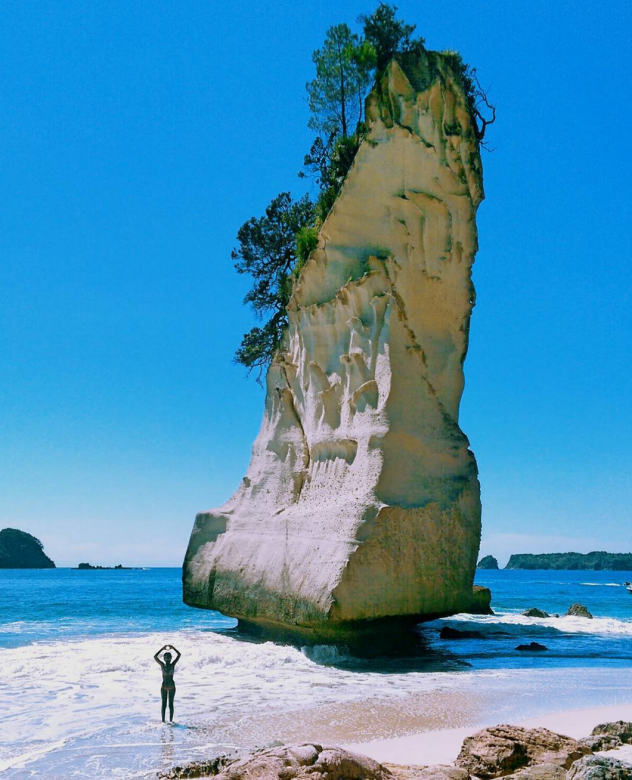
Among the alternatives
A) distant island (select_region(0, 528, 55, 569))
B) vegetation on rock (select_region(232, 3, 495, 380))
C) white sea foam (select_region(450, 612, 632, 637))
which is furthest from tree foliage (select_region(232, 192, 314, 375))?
distant island (select_region(0, 528, 55, 569))

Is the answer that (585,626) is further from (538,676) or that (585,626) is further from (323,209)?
(323,209)

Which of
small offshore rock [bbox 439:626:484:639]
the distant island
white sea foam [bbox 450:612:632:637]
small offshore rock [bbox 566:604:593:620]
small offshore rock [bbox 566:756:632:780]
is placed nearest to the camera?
small offshore rock [bbox 566:756:632:780]

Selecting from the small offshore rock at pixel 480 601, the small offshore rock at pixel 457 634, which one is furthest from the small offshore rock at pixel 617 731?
the small offshore rock at pixel 480 601

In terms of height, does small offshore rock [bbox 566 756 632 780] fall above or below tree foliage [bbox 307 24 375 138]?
below

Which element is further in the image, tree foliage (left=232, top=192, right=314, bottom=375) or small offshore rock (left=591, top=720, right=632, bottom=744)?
tree foliage (left=232, top=192, right=314, bottom=375)

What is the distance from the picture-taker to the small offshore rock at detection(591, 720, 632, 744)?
695 centimetres

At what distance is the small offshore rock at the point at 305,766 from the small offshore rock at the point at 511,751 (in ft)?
3.03

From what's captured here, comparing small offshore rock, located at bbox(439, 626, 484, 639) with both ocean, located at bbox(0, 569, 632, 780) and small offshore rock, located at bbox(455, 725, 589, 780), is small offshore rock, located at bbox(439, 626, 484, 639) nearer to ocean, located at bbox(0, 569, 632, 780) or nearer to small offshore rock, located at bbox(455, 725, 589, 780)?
ocean, located at bbox(0, 569, 632, 780)

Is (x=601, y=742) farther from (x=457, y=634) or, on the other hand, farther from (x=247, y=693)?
(x=457, y=634)

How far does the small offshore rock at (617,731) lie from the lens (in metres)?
6.95

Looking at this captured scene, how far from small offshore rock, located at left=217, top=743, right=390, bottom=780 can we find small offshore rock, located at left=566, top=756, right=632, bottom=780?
132cm

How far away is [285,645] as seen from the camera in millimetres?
14266

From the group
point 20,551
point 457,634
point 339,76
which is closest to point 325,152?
point 339,76

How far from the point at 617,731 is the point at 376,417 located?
711 centimetres
